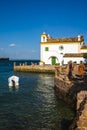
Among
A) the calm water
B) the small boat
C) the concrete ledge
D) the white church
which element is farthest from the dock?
the calm water

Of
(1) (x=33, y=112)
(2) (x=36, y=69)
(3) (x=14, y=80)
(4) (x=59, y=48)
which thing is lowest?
(1) (x=33, y=112)

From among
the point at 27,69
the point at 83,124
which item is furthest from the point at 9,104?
the point at 27,69

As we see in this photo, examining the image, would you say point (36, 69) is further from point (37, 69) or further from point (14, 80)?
point (14, 80)

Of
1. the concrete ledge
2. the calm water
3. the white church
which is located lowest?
the calm water

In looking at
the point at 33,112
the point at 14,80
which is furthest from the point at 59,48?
the point at 33,112

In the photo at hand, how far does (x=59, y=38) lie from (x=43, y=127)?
1901 inches

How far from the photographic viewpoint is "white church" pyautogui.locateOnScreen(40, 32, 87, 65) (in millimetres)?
59969

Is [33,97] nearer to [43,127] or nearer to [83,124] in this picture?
[43,127]

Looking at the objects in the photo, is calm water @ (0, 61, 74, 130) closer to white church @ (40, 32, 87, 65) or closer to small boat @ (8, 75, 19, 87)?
small boat @ (8, 75, 19, 87)

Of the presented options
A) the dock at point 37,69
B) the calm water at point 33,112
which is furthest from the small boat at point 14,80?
the dock at point 37,69

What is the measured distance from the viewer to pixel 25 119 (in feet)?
59.9

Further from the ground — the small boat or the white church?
the white church

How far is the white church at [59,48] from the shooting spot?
60.0 m

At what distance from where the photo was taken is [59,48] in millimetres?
61938
